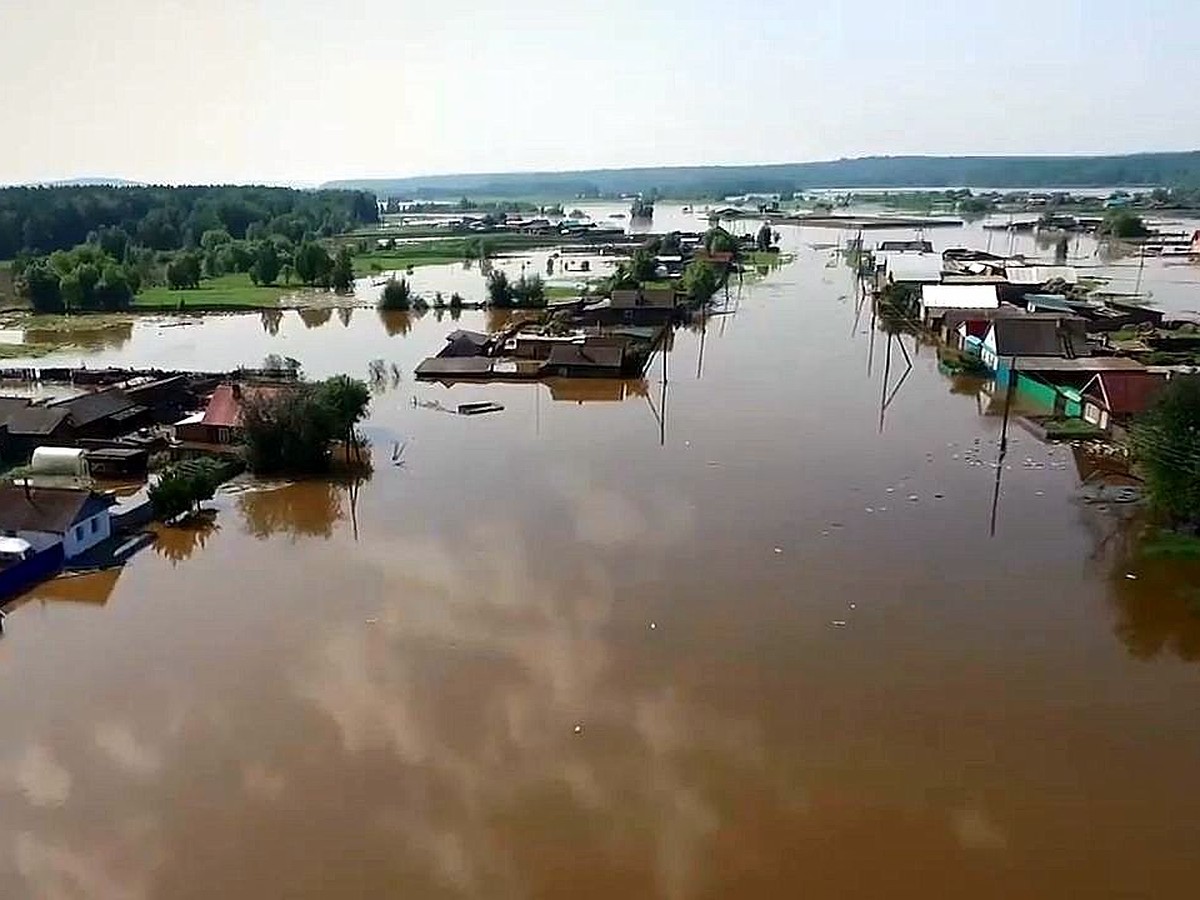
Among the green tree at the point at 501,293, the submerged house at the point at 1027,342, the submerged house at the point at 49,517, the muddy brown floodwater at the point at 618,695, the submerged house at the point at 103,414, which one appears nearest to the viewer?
the muddy brown floodwater at the point at 618,695

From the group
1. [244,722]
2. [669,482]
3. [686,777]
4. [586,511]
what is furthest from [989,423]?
[244,722]

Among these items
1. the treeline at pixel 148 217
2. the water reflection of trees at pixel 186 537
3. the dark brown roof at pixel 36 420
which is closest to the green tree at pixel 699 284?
the dark brown roof at pixel 36 420

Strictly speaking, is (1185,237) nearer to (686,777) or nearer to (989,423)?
(989,423)

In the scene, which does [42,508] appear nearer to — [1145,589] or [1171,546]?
[1145,589]

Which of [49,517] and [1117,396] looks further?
[1117,396]

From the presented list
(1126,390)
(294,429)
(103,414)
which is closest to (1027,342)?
(1126,390)

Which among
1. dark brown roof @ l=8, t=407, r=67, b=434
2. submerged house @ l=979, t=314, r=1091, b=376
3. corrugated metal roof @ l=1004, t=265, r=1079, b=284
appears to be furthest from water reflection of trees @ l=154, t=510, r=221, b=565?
corrugated metal roof @ l=1004, t=265, r=1079, b=284

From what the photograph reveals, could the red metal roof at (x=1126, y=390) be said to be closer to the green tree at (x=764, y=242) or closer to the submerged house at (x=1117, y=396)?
the submerged house at (x=1117, y=396)
